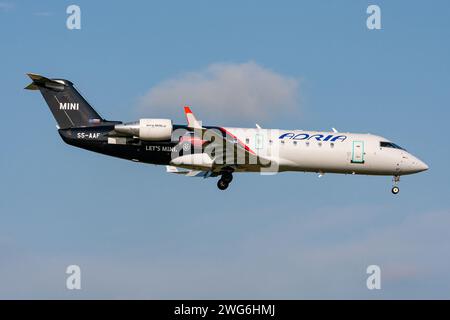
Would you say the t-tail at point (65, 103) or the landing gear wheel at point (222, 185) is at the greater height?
the t-tail at point (65, 103)

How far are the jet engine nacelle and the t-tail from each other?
228 centimetres

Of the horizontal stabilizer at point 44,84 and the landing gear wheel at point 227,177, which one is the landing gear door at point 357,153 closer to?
the landing gear wheel at point 227,177

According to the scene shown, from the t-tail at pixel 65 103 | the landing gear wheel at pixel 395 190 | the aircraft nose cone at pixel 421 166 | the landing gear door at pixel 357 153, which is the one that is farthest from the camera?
the aircraft nose cone at pixel 421 166

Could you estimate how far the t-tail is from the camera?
151 ft

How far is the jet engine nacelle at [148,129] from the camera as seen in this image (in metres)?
44.1

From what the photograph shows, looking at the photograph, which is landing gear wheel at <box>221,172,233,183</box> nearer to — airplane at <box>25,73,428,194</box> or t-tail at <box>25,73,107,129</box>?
airplane at <box>25,73,428,194</box>

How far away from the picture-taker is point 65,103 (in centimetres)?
4634

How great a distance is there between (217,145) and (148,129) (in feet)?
11.1

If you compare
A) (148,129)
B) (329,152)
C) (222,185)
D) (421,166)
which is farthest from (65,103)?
(421,166)

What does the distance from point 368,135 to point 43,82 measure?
16607 mm

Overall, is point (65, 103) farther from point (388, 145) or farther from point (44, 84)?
point (388, 145)

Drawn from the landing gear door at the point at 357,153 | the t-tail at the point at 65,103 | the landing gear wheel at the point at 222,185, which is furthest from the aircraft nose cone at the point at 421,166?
the t-tail at the point at 65,103

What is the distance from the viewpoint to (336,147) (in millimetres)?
46906
